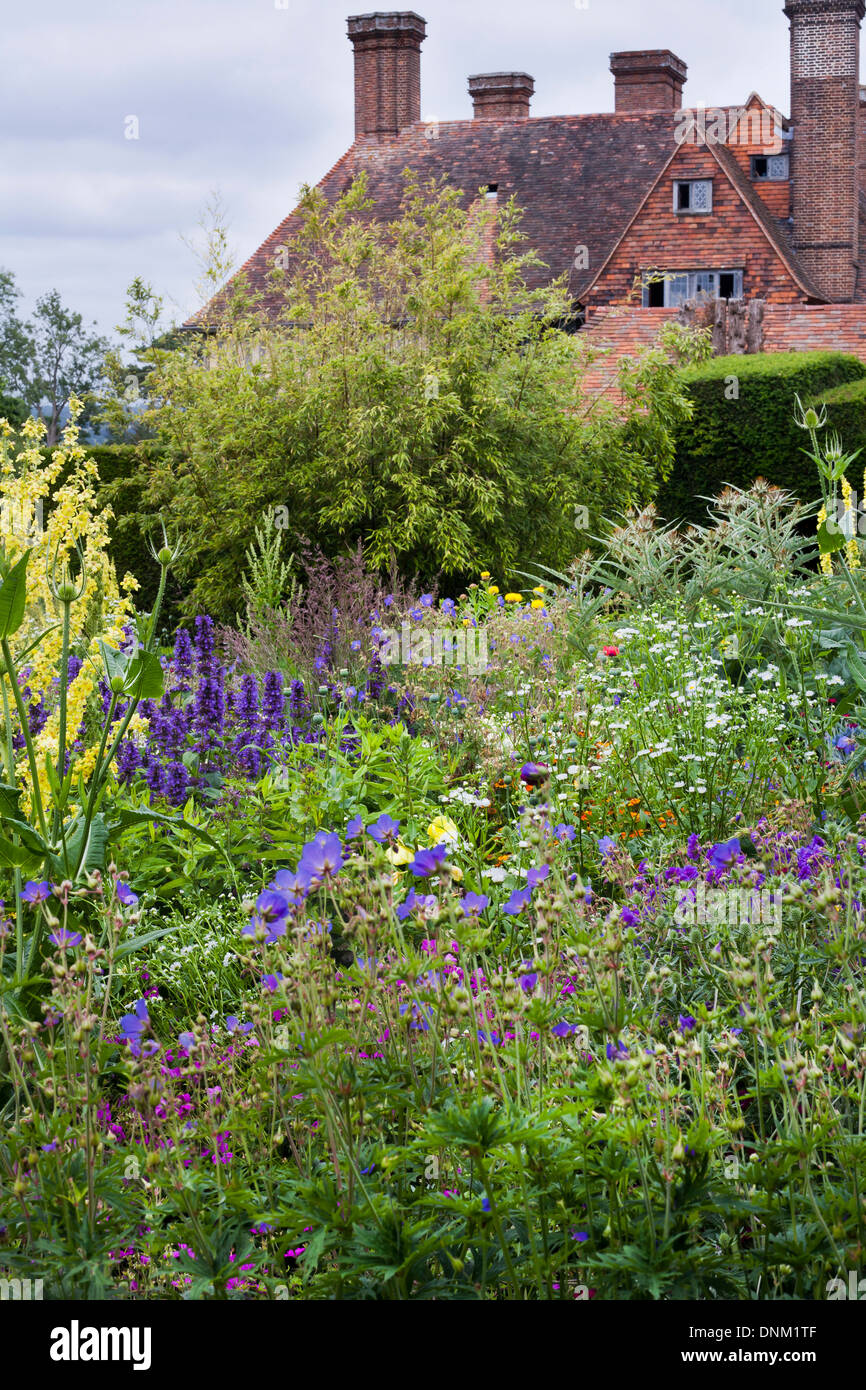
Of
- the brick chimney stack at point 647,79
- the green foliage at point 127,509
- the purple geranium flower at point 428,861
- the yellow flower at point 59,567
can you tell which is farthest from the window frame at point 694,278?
the purple geranium flower at point 428,861

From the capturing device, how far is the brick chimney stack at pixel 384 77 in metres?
27.8

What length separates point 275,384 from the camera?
9266 millimetres

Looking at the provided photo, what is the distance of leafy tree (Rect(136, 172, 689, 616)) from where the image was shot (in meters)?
8.58

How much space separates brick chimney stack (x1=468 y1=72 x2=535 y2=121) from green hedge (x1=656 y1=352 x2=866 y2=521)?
16.1 metres

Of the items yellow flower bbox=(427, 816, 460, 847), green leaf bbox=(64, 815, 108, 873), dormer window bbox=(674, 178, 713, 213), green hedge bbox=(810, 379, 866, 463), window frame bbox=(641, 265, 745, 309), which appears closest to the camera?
green leaf bbox=(64, 815, 108, 873)

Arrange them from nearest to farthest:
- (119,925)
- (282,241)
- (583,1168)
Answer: (583,1168)
(119,925)
(282,241)

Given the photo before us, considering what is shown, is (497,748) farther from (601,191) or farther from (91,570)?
(601,191)

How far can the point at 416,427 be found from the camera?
8578 mm

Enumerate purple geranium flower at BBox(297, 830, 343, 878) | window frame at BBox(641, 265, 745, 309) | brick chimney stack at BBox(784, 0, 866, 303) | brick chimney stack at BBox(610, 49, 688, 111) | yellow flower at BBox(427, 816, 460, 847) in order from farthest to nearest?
brick chimney stack at BBox(610, 49, 688, 111)
brick chimney stack at BBox(784, 0, 866, 303)
window frame at BBox(641, 265, 745, 309)
yellow flower at BBox(427, 816, 460, 847)
purple geranium flower at BBox(297, 830, 343, 878)

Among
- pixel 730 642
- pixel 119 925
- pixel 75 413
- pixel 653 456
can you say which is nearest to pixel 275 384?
pixel 653 456

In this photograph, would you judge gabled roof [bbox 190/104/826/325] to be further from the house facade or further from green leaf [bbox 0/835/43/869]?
green leaf [bbox 0/835/43/869]

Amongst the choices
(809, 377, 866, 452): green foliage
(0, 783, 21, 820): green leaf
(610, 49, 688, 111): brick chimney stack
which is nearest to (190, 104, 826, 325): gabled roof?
(610, 49, 688, 111): brick chimney stack
